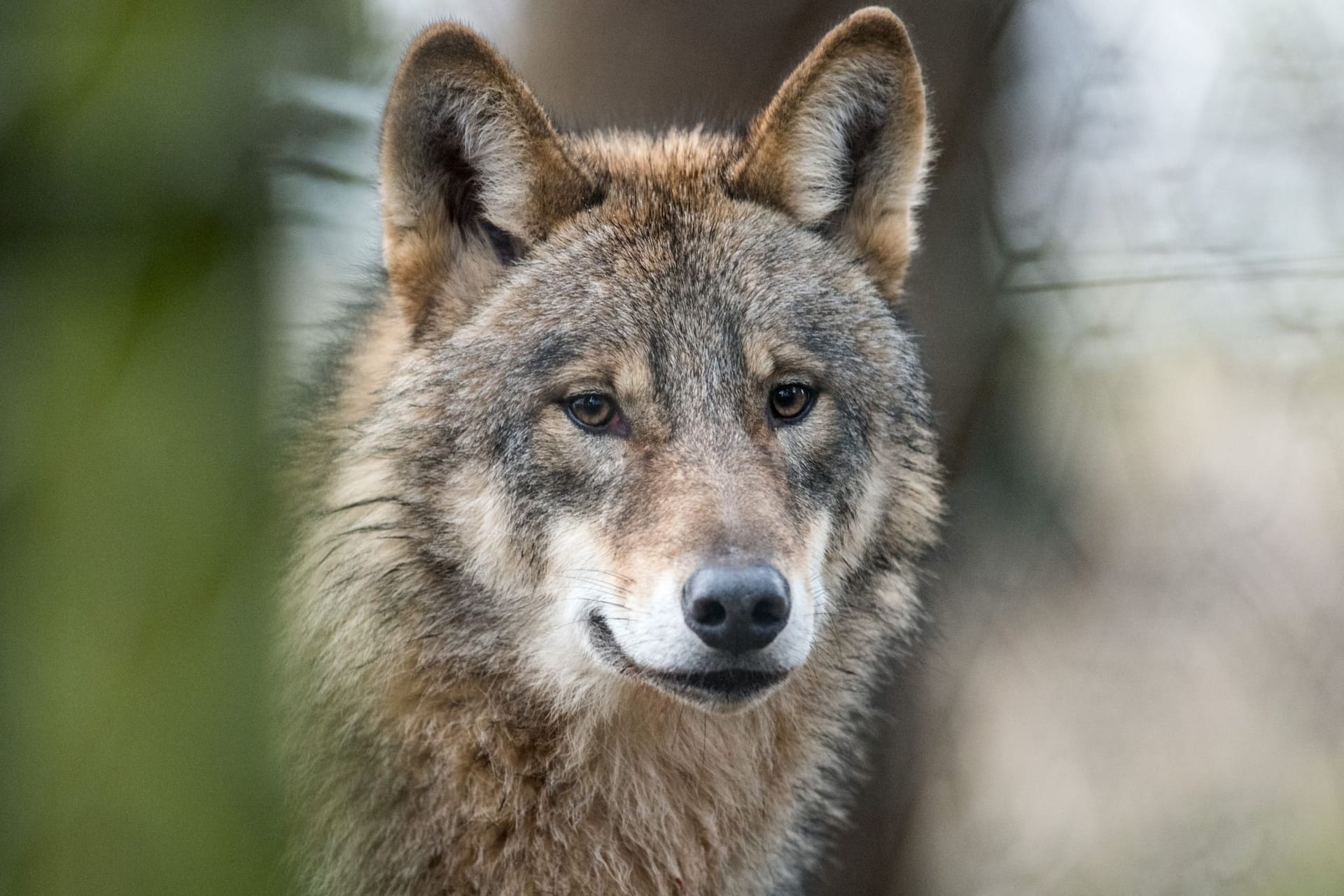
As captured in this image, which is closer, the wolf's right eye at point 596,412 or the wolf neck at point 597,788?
the wolf neck at point 597,788

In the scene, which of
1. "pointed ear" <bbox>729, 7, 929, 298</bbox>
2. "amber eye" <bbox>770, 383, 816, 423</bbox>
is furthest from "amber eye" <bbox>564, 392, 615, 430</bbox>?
"pointed ear" <bbox>729, 7, 929, 298</bbox>

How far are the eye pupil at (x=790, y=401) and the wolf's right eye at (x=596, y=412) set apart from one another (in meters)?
0.33

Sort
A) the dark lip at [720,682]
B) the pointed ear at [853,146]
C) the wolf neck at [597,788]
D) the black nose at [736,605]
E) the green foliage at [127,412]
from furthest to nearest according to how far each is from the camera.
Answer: the pointed ear at [853,146] < the wolf neck at [597,788] < the dark lip at [720,682] < the black nose at [736,605] < the green foliage at [127,412]

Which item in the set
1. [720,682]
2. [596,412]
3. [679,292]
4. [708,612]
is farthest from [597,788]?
[679,292]

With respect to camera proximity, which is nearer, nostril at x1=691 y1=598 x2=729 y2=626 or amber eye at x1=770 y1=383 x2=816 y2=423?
nostril at x1=691 y1=598 x2=729 y2=626

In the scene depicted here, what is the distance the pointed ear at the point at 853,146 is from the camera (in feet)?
7.94

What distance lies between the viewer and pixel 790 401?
2316 millimetres

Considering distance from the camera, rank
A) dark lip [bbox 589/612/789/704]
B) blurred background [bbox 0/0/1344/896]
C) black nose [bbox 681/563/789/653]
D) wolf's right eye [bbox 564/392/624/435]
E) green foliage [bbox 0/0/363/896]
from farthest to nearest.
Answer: blurred background [bbox 0/0/1344/896] < wolf's right eye [bbox 564/392/624/435] < dark lip [bbox 589/612/789/704] < black nose [bbox 681/563/789/653] < green foliage [bbox 0/0/363/896]

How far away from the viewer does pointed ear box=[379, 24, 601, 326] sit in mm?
2150

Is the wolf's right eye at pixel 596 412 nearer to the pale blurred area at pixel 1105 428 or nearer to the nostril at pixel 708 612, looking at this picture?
the nostril at pixel 708 612

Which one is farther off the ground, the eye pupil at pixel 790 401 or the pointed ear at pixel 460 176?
the pointed ear at pixel 460 176

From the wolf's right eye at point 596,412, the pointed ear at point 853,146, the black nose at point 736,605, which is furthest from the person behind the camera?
the pointed ear at point 853,146

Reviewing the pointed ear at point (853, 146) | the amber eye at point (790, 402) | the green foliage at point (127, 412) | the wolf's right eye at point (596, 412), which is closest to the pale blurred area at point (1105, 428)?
the pointed ear at point (853, 146)

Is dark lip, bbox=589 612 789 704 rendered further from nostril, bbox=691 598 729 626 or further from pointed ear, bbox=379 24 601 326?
pointed ear, bbox=379 24 601 326
